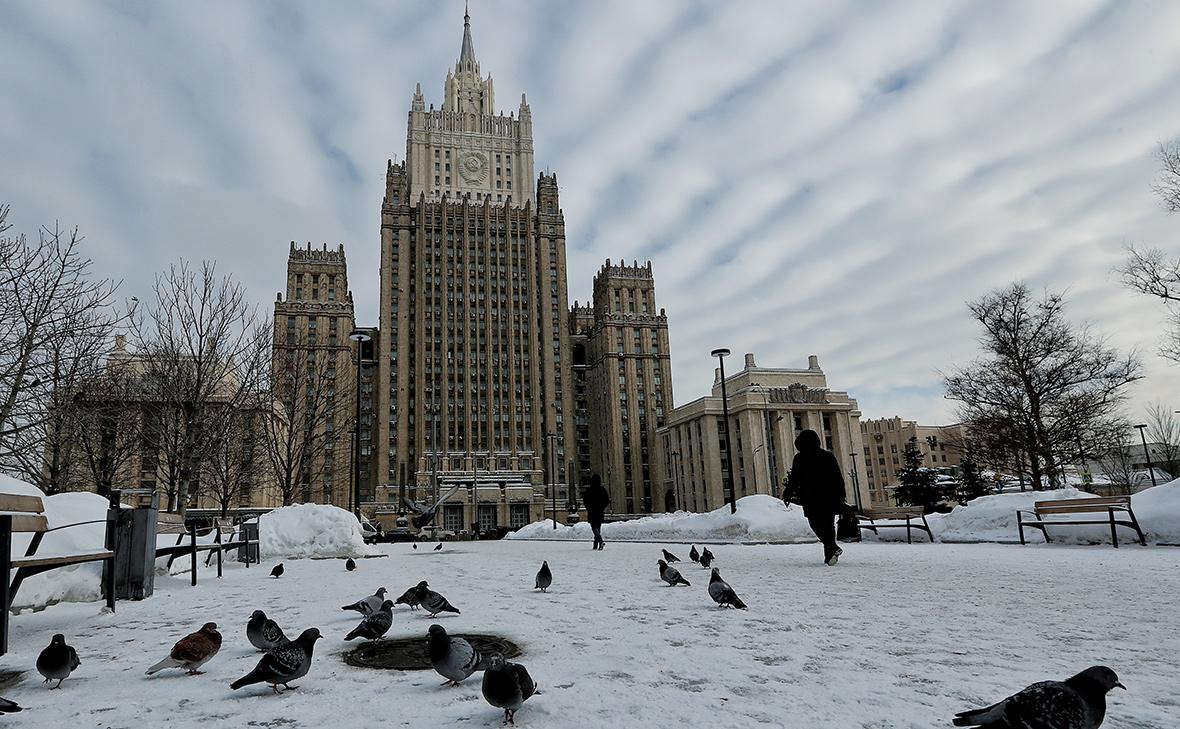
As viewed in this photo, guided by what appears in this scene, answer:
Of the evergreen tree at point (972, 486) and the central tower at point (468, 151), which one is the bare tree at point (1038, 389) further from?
the central tower at point (468, 151)

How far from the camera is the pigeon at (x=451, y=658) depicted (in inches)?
121

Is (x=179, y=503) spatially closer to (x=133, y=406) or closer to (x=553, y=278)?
(x=133, y=406)

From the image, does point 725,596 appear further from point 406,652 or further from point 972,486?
point 972,486

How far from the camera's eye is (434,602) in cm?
536

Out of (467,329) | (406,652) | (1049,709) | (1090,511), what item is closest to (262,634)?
(406,652)

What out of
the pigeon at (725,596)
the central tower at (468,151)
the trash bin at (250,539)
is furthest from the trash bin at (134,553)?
the central tower at (468,151)

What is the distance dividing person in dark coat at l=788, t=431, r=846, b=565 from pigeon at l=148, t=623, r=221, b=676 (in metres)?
7.64

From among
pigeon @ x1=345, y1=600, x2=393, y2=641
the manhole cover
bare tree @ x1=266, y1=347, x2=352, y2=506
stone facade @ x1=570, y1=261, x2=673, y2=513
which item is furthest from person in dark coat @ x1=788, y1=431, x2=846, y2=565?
stone facade @ x1=570, y1=261, x2=673, y2=513

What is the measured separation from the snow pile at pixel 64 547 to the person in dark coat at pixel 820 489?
331 inches

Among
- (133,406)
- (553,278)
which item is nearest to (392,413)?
(553,278)

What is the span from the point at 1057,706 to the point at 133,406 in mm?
25090

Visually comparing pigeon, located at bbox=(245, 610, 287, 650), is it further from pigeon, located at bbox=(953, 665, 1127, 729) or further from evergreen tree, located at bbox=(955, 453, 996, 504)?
evergreen tree, located at bbox=(955, 453, 996, 504)

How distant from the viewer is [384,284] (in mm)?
101438

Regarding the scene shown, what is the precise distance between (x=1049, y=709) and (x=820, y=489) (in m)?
7.57
